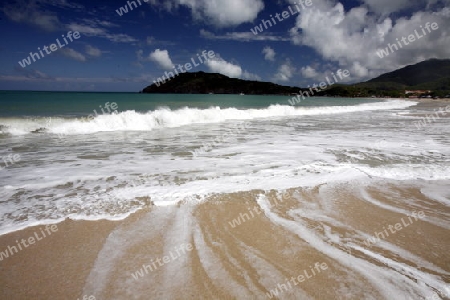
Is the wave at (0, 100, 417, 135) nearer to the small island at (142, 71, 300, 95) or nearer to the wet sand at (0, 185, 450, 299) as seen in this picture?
the wet sand at (0, 185, 450, 299)

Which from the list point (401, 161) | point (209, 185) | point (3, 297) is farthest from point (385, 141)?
point (3, 297)

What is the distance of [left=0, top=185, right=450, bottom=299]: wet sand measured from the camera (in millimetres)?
2682

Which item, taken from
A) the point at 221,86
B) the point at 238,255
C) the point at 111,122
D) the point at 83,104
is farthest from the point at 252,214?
the point at 221,86

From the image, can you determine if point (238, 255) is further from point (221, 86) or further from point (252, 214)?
point (221, 86)

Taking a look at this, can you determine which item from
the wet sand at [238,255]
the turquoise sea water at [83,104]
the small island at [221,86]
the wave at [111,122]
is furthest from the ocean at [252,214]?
the small island at [221,86]

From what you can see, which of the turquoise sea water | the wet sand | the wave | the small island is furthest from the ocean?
the small island

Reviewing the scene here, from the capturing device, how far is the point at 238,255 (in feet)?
10.5

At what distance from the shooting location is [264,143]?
1010cm

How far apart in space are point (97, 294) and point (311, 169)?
5396mm

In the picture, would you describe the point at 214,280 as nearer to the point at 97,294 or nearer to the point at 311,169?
the point at 97,294

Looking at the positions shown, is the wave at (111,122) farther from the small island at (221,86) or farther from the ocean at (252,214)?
the small island at (221,86)

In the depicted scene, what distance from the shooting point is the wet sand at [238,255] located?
268 cm

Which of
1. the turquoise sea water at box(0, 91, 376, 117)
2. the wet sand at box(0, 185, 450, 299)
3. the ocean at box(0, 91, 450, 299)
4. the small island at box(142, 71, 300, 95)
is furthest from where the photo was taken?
the small island at box(142, 71, 300, 95)

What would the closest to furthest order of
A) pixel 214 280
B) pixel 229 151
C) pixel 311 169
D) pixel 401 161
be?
→ pixel 214 280 → pixel 311 169 → pixel 401 161 → pixel 229 151
